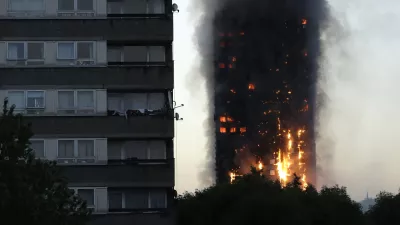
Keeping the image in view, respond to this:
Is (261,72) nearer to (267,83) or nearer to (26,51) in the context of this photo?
(267,83)

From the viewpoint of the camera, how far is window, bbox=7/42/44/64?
4959 centimetres

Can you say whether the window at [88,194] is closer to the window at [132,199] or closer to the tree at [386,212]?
the window at [132,199]

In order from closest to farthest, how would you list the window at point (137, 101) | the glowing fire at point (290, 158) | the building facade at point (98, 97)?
the building facade at point (98, 97)
the window at point (137, 101)
the glowing fire at point (290, 158)

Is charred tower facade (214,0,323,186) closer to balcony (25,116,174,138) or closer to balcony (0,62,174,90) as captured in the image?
balcony (0,62,174,90)

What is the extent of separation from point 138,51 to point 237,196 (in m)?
14.9

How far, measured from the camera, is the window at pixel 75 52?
49.8 m

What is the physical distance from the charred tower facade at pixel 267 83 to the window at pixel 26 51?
111964mm

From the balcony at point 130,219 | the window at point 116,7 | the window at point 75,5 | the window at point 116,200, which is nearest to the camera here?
the balcony at point 130,219

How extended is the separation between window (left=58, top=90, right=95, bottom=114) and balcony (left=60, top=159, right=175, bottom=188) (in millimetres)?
2984

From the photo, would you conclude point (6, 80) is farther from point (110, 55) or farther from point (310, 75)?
point (310, 75)

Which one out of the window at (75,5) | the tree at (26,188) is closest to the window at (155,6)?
the window at (75,5)

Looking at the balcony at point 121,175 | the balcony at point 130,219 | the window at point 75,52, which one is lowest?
the balcony at point 130,219

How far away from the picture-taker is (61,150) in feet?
161

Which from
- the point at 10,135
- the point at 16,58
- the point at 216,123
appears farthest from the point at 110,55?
the point at 216,123
